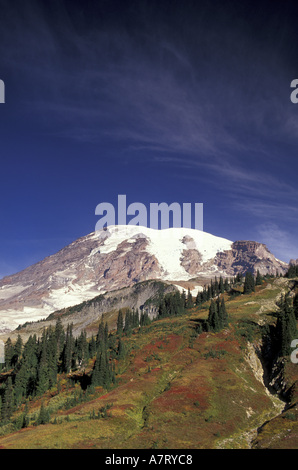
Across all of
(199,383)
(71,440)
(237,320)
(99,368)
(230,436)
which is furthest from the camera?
(237,320)

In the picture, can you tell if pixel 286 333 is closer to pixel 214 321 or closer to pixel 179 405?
pixel 214 321

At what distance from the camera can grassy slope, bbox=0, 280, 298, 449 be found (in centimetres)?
4759

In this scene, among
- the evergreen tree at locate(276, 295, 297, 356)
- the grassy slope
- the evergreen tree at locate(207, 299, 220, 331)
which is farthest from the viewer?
the evergreen tree at locate(207, 299, 220, 331)

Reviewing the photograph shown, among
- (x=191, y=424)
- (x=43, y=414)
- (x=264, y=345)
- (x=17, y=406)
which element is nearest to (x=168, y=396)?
(x=191, y=424)

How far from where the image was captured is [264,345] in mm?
97938

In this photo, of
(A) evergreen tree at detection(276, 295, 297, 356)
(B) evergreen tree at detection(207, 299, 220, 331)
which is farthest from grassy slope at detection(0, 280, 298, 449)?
(A) evergreen tree at detection(276, 295, 297, 356)

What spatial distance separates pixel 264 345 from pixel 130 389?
44.8 metres

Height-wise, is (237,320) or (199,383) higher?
(237,320)

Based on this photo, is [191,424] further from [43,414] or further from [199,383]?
[43,414]

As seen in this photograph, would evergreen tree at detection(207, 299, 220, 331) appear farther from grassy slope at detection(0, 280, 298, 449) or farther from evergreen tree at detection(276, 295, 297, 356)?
evergreen tree at detection(276, 295, 297, 356)

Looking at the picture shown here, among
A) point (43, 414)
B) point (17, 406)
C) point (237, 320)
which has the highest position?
point (237, 320)

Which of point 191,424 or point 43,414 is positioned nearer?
point 191,424

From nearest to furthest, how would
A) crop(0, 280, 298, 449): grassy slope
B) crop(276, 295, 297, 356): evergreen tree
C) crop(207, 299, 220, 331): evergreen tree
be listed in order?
1. crop(0, 280, 298, 449): grassy slope
2. crop(276, 295, 297, 356): evergreen tree
3. crop(207, 299, 220, 331): evergreen tree
